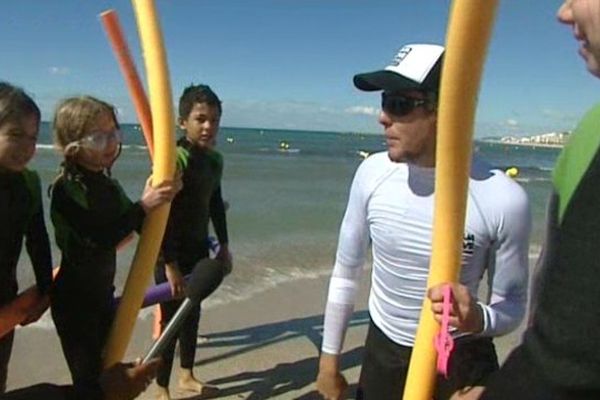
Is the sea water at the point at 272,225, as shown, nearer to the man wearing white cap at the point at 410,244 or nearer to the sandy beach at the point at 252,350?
the man wearing white cap at the point at 410,244

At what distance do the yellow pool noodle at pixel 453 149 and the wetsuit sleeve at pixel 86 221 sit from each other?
5.01 feet

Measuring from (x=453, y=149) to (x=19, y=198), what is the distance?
198cm

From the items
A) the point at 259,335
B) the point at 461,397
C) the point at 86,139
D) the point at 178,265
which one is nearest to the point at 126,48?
the point at 86,139

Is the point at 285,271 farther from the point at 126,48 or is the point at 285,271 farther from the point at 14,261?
the point at 126,48

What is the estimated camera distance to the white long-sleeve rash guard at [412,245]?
2.15 metres

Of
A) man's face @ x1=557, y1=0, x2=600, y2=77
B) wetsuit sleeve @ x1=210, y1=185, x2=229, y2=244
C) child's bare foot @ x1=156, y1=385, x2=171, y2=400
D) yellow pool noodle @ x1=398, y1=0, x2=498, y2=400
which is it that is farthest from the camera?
wetsuit sleeve @ x1=210, y1=185, x2=229, y2=244

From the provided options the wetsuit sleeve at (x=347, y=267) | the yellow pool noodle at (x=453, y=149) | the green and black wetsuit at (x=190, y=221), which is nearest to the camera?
the yellow pool noodle at (x=453, y=149)

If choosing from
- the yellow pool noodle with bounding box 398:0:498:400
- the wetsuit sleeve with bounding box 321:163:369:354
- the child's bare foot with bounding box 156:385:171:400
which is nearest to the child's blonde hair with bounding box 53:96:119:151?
the wetsuit sleeve with bounding box 321:163:369:354

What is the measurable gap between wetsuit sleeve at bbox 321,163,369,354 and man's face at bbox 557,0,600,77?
4.23 ft

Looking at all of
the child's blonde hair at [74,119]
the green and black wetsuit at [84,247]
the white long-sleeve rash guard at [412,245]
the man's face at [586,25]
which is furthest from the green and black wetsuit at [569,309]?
the child's blonde hair at [74,119]

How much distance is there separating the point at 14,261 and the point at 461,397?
2052mm

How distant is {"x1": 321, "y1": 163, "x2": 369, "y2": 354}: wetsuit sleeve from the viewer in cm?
251

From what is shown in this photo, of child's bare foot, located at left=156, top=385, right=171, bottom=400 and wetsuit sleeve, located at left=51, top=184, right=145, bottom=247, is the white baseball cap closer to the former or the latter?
wetsuit sleeve, located at left=51, top=184, right=145, bottom=247

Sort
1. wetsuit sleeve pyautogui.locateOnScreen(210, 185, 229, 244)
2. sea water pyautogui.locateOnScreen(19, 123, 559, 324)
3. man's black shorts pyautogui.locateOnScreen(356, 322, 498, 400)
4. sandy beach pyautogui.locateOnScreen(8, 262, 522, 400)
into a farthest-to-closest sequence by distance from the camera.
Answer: sea water pyautogui.locateOnScreen(19, 123, 559, 324) < wetsuit sleeve pyautogui.locateOnScreen(210, 185, 229, 244) < sandy beach pyautogui.locateOnScreen(8, 262, 522, 400) < man's black shorts pyautogui.locateOnScreen(356, 322, 498, 400)
